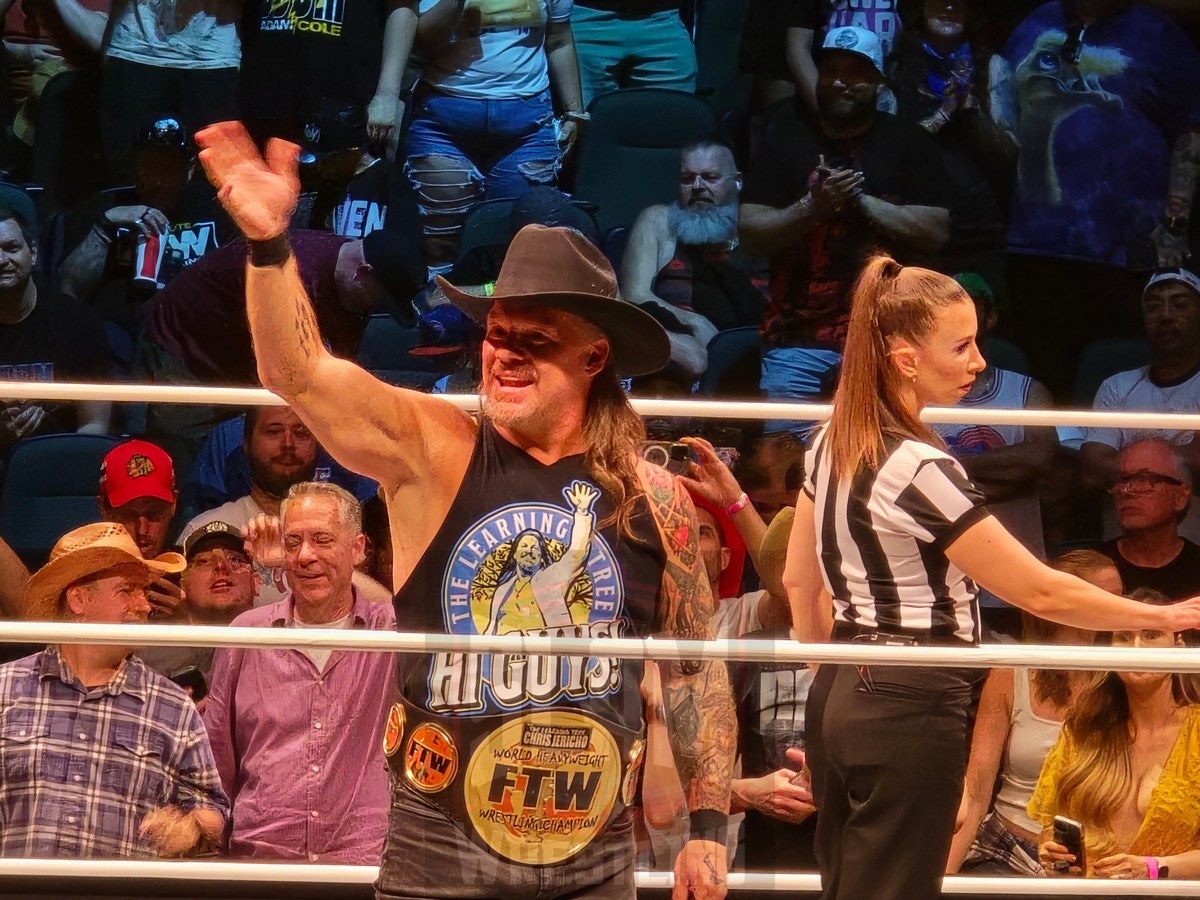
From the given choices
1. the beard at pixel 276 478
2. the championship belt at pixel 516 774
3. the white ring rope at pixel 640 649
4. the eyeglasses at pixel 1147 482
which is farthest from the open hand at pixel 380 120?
the championship belt at pixel 516 774

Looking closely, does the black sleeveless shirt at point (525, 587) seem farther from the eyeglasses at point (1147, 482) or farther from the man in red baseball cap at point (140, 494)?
the eyeglasses at point (1147, 482)

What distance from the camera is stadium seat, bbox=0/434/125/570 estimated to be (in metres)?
3.68

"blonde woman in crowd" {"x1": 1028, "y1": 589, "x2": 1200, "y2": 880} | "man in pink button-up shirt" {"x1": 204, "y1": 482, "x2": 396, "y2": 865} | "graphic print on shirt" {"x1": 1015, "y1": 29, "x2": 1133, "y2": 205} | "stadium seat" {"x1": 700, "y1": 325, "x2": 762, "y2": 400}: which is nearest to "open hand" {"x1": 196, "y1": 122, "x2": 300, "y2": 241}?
"man in pink button-up shirt" {"x1": 204, "y1": 482, "x2": 396, "y2": 865}

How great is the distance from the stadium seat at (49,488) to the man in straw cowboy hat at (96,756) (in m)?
0.88

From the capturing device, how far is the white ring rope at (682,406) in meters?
2.13

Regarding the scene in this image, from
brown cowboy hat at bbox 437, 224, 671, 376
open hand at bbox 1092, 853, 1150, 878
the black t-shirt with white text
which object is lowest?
open hand at bbox 1092, 853, 1150, 878

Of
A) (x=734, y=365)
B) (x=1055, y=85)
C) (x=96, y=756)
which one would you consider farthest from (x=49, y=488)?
(x=1055, y=85)

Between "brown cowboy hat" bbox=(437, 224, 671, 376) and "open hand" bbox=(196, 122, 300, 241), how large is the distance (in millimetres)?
262

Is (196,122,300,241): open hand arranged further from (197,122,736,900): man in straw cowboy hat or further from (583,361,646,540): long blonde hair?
(583,361,646,540): long blonde hair

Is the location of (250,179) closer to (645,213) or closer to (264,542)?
(264,542)

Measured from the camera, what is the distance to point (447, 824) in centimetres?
183

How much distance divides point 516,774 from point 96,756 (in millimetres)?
1138

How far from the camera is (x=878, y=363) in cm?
202

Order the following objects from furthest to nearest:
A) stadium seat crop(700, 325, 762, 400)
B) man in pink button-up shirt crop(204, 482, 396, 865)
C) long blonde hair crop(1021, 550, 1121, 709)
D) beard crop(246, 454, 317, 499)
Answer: stadium seat crop(700, 325, 762, 400) → beard crop(246, 454, 317, 499) → long blonde hair crop(1021, 550, 1121, 709) → man in pink button-up shirt crop(204, 482, 396, 865)
